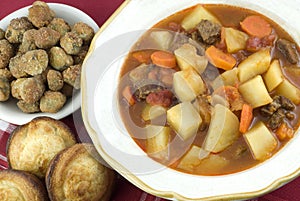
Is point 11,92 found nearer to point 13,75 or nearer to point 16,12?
point 13,75

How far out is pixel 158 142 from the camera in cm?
323

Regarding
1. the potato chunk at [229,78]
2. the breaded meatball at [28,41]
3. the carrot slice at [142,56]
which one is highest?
the potato chunk at [229,78]

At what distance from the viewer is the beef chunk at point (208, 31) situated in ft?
11.3

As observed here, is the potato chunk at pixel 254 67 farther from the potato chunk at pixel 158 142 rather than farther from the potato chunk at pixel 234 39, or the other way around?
the potato chunk at pixel 158 142

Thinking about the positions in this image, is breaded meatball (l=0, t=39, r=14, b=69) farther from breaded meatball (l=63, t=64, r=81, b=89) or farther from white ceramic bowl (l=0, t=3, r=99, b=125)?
breaded meatball (l=63, t=64, r=81, b=89)

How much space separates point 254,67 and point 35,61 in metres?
1.53

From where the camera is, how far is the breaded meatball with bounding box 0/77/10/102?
3.67 m

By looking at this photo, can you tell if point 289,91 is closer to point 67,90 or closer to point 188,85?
point 188,85

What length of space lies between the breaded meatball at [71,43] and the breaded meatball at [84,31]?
0.05 m

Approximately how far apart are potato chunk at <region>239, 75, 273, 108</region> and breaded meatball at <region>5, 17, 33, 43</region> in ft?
5.68

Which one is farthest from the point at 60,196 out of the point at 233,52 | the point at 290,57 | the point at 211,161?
the point at 290,57

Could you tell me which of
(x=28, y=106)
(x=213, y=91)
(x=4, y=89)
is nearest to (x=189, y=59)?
(x=213, y=91)

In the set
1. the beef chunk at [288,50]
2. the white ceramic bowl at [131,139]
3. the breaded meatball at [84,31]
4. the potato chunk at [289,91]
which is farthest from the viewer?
the breaded meatball at [84,31]

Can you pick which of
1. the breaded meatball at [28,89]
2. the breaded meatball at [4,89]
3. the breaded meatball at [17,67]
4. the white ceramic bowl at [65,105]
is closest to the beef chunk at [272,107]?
the white ceramic bowl at [65,105]
